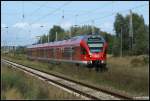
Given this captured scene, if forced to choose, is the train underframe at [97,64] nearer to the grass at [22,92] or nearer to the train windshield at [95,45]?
the train windshield at [95,45]

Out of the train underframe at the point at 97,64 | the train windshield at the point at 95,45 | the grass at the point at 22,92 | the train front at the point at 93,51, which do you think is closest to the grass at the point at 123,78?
the train underframe at the point at 97,64

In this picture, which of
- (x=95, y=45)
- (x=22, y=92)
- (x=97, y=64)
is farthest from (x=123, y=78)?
(x=95, y=45)

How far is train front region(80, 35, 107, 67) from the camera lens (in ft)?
125

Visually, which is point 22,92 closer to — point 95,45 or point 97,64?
point 97,64

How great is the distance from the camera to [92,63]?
3797 cm

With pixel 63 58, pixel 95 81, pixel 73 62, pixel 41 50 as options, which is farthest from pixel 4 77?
pixel 41 50

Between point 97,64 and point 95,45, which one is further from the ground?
point 95,45

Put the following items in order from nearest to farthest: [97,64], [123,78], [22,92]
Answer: [22,92] → [123,78] → [97,64]

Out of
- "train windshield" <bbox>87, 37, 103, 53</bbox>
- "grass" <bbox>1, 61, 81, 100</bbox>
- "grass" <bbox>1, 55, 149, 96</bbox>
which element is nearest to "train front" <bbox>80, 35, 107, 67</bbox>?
"train windshield" <bbox>87, 37, 103, 53</bbox>

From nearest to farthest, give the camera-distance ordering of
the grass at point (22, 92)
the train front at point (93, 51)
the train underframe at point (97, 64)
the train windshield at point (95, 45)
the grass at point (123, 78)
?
1. the grass at point (22, 92)
2. the grass at point (123, 78)
3. the train underframe at point (97, 64)
4. the train front at point (93, 51)
5. the train windshield at point (95, 45)

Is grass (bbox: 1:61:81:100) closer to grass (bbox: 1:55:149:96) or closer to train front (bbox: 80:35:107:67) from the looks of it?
grass (bbox: 1:55:149:96)

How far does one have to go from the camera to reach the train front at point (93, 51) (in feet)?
125

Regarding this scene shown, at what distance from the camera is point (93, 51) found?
127 ft

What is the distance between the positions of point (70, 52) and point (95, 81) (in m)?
12.6
